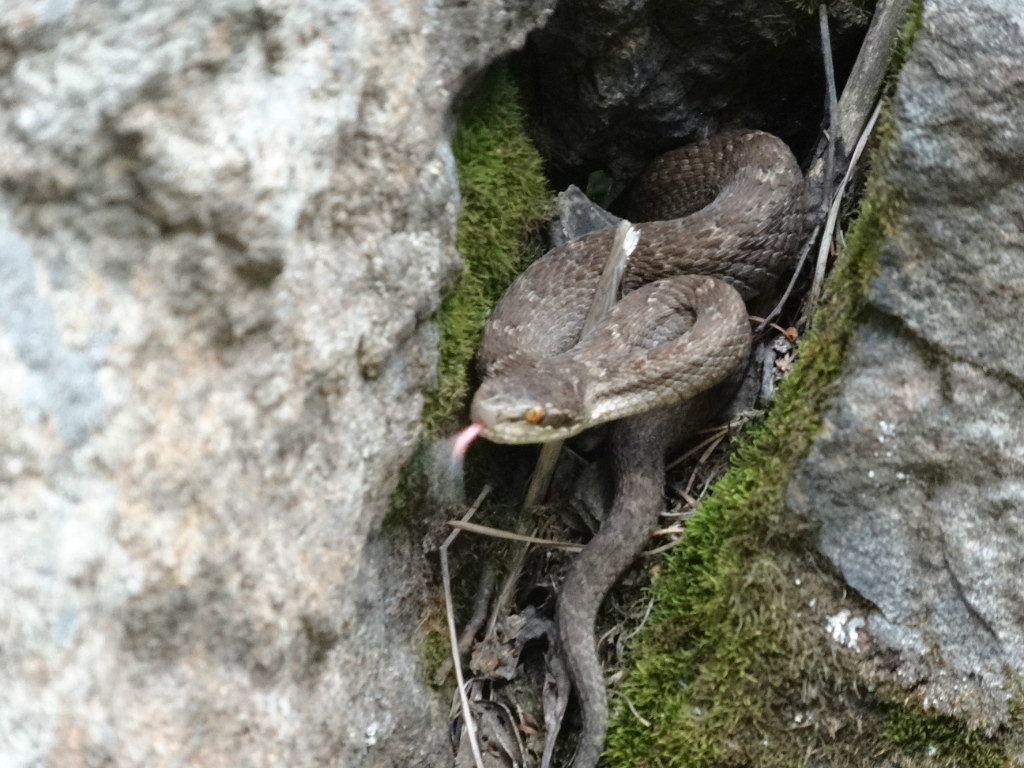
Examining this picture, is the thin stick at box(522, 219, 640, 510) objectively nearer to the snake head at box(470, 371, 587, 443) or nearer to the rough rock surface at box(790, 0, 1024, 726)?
the snake head at box(470, 371, 587, 443)

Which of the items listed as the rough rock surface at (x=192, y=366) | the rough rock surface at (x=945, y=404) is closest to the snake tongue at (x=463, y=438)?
the rough rock surface at (x=192, y=366)

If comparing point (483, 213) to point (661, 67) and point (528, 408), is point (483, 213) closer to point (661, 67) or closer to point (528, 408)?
point (528, 408)

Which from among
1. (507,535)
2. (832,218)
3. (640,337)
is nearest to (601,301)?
(640,337)

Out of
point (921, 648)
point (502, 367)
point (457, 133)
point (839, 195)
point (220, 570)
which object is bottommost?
point (921, 648)

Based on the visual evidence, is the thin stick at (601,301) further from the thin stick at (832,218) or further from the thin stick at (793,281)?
the thin stick at (832,218)

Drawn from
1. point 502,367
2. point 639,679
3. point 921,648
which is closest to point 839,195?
point 502,367

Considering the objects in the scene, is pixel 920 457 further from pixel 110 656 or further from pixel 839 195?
pixel 110 656
